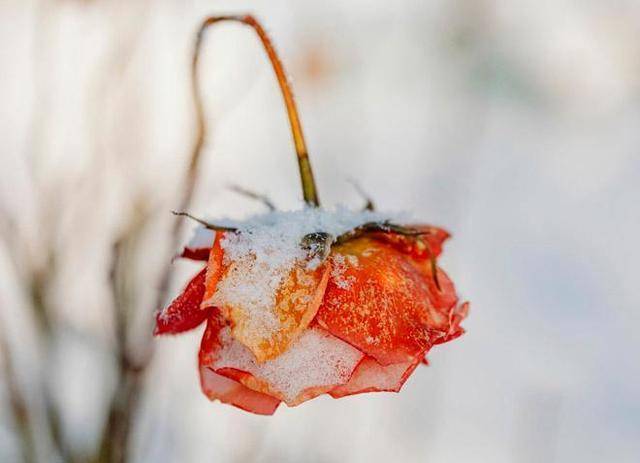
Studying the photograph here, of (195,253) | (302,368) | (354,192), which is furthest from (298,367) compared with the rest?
(354,192)

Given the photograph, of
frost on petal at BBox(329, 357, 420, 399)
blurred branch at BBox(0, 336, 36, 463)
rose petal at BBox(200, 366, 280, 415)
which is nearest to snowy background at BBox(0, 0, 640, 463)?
blurred branch at BBox(0, 336, 36, 463)

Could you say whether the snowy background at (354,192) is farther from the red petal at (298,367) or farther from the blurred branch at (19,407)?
the red petal at (298,367)

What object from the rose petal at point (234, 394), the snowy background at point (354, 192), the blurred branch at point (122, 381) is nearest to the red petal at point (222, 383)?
the rose petal at point (234, 394)

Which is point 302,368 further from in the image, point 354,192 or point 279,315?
point 354,192

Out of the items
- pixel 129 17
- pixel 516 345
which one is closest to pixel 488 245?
pixel 516 345

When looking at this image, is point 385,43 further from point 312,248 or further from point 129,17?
point 312,248

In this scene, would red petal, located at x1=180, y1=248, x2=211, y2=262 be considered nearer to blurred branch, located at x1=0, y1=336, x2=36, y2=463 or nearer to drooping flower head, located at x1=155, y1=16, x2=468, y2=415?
drooping flower head, located at x1=155, y1=16, x2=468, y2=415
